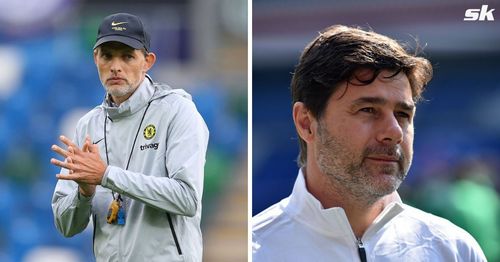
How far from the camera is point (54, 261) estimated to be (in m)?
3.18

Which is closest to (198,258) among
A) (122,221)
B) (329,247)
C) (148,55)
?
(122,221)

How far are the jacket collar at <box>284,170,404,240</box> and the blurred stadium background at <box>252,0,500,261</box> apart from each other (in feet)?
1.21

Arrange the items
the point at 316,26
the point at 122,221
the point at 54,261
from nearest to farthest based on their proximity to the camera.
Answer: the point at 122,221
the point at 316,26
the point at 54,261

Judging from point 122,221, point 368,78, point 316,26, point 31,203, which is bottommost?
point 31,203

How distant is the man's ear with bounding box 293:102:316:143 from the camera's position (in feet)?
Result: 5.47

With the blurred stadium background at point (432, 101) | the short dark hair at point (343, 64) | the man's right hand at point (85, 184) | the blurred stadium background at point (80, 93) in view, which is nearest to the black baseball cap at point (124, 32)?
the man's right hand at point (85, 184)

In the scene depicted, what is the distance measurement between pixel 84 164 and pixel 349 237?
53 centimetres

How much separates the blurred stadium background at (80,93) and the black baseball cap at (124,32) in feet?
2.69

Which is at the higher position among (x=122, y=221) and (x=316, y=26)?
(x=316, y=26)

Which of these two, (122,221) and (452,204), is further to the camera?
(452,204)

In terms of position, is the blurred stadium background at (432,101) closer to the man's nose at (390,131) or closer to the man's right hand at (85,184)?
the man's nose at (390,131)

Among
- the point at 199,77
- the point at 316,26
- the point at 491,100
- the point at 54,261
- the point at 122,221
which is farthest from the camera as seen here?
the point at 54,261

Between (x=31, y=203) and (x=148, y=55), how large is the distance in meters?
1.93

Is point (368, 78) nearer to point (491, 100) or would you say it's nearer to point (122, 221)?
point (122, 221)
